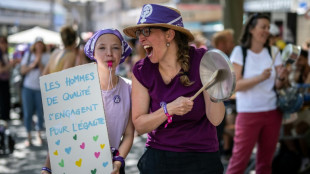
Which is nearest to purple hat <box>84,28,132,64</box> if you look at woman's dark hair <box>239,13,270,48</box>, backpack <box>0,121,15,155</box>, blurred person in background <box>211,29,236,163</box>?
woman's dark hair <box>239,13,270,48</box>

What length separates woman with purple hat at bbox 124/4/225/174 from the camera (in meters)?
2.92

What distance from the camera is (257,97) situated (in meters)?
4.82

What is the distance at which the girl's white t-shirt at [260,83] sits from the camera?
15.7 feet

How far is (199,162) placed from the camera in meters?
2.97

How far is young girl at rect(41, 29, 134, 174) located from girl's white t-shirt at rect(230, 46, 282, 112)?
184cm

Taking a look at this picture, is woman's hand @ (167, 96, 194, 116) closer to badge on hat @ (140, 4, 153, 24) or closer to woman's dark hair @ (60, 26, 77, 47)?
badge on hat @ (140, 4, 153, 24)

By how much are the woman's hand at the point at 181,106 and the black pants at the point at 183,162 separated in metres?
0.35

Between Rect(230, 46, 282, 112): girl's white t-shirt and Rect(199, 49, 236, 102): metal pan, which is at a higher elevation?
Rect(199, 49, 236, 102): metal pan

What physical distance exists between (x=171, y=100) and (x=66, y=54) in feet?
10.6

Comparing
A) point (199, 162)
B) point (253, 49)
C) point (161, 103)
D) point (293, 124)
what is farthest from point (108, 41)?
point (293, 124)

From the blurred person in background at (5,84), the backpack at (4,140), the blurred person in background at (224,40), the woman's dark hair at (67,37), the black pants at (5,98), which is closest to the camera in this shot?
the woman's dark hair at (67,37)

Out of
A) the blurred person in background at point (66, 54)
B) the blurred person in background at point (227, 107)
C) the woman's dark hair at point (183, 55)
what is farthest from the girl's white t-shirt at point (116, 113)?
the blurred person in background at point (227, 107)

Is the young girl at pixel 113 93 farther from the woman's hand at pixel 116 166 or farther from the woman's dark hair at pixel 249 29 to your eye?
the woman's dark hair at pixel 249 29

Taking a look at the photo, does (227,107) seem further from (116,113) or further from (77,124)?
(77,124)
